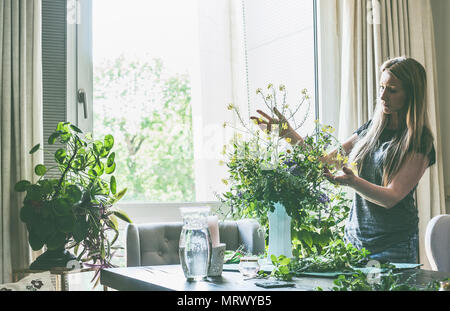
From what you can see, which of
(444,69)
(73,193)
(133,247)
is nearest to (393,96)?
(133,247)

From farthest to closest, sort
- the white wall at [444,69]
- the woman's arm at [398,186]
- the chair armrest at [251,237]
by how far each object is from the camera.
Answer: the white wall at [444,69], the chair armrest at [251,237], the woman's arm at [398,186]

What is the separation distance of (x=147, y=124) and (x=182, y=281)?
303cm

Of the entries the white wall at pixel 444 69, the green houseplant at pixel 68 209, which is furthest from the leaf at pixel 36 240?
the white wall at pixel 444 69

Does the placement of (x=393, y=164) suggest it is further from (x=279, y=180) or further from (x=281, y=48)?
(x=281, y=48)

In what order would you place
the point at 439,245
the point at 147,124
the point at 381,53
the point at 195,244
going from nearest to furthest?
1. the point at 195,244
2. the point at 439,245
3. the point at 381,53
4. the point at 147,124

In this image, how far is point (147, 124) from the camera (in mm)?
4477

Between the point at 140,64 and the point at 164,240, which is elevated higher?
the point at 140,64

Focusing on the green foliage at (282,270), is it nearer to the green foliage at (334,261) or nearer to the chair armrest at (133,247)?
the green foliage at (334,261)

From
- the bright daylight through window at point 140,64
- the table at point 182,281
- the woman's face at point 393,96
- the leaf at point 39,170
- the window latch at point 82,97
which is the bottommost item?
the table at point 182,281

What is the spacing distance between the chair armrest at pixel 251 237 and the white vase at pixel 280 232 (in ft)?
3.08

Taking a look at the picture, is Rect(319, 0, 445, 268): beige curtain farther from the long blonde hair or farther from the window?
the long blonde hair

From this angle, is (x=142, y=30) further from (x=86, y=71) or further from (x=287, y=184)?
(x=287, y=184)

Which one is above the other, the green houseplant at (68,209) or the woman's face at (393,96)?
the woman's face at (393,96)

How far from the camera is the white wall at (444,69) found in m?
3.66
